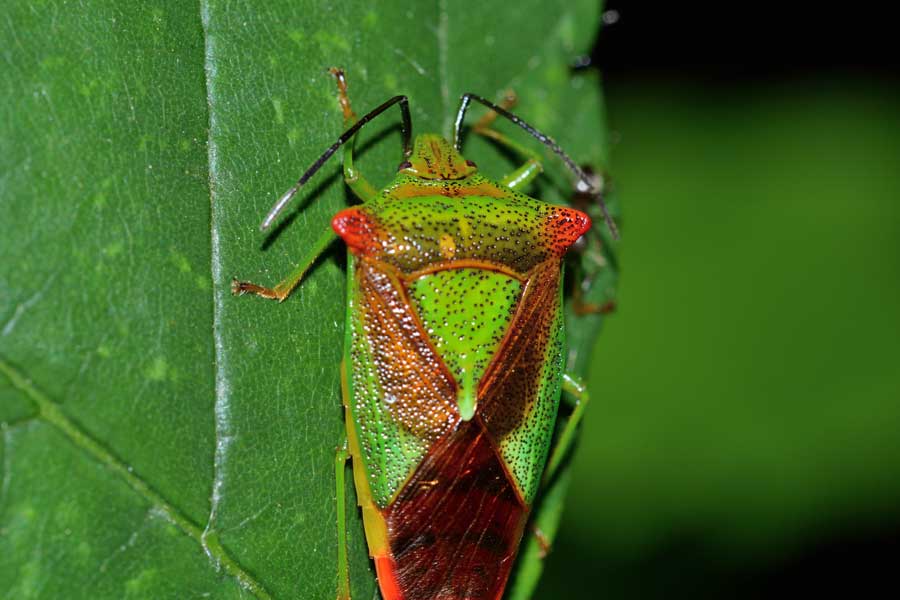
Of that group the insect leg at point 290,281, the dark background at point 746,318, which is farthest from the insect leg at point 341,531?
the dark background at point 746,318

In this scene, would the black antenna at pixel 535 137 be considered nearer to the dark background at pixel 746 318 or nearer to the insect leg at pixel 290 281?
the insect leg at pixel 290 281

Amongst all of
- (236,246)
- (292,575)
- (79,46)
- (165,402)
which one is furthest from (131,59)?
(292,575)

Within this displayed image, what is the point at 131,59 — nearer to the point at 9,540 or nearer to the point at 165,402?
the point at 165,402

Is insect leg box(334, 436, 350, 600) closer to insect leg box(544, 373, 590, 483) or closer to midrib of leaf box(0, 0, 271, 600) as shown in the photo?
midrib of leaf box(0, 0, 271, 600)

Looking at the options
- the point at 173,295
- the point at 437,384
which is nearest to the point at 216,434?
the point at 173,295

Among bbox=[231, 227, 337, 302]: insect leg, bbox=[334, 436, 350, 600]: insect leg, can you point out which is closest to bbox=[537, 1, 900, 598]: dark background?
bbox=[231, 227, 337, 302]: insect leg

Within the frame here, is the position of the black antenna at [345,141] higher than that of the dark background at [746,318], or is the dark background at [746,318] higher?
the black antenna at [345,141]
